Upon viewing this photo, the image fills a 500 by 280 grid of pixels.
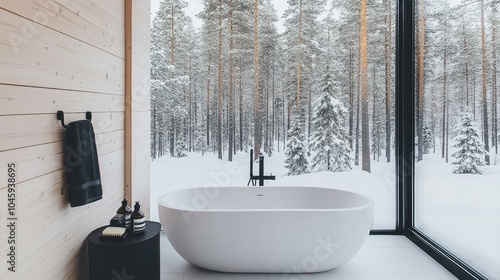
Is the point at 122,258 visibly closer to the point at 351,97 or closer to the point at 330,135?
the point at 330,135

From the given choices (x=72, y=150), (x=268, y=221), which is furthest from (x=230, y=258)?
(x=72, y=150)

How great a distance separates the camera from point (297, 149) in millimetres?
3809

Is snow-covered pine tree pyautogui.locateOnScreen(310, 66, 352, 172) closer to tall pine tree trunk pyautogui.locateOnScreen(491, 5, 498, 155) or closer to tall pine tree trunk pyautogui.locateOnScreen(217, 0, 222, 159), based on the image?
→ tall pine tree trunk pyautogui.locateOnScreen(217, 0, 222, 159)

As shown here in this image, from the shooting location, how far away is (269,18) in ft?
12.5

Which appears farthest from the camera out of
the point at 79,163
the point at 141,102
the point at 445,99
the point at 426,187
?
the point at 426,187

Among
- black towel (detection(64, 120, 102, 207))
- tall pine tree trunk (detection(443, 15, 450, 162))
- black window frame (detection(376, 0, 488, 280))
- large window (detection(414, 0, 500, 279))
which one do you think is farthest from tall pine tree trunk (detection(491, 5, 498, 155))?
black towel (detection(64, 120, 102, 207))

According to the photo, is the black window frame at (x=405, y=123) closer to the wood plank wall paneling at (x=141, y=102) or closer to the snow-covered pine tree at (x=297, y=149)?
the snow-covered pine tree at (x=297, y=149)

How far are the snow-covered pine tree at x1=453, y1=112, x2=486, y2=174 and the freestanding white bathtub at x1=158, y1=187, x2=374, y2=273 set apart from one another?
33.3 inches

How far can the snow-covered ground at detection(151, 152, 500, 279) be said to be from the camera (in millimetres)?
2523

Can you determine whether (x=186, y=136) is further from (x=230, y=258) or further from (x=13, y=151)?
(x=13, y=151)

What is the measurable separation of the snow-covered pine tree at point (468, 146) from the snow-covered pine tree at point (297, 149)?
146 cm

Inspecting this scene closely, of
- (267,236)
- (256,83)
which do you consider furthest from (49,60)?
(256,83)

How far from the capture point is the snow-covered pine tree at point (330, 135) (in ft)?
12.4

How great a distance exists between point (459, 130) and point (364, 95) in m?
1.12
